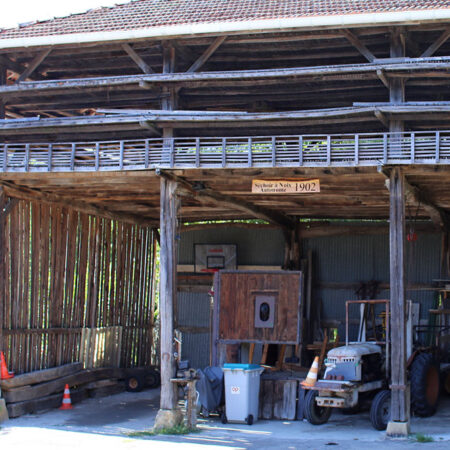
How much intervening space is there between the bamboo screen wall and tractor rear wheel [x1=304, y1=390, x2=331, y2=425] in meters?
6.55

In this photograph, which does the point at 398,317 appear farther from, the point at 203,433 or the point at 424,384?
the point at 203,433

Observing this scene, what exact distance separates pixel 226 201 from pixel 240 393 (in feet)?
15.4

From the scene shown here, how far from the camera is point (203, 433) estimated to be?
14.6 meters

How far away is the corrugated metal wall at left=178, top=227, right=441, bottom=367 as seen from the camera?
2134cm

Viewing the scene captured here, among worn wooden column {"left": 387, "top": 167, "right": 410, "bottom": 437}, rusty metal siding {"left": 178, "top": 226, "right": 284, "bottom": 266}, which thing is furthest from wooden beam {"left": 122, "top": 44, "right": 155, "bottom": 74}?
rusty metal siding {"left": 178, "top": 226, "right": 284, "bottom": 266}

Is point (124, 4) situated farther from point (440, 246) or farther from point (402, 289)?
point (440, 246)

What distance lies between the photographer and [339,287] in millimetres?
22234

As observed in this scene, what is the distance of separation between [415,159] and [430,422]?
209 inches

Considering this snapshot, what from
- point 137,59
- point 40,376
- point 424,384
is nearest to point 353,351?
point 424,384

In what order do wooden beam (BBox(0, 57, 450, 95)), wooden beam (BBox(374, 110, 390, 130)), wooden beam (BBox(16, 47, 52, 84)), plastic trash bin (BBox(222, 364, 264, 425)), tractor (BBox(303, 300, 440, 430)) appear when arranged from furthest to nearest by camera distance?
wooden beam (BBox(16, 47, 52, 84)) < plastic trash bin (BBox(222, 364, 264, 425)) < wooden beam (BBox(0, 57, 450, 95)) < tractor (BBox(303, 300, 440, 430)) < wooden beam (BBox(374, 110, 390, 130))

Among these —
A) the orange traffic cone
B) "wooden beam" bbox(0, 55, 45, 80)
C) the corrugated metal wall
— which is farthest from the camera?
the corrugated metal wall

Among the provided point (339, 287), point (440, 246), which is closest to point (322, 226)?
point (339, 287)

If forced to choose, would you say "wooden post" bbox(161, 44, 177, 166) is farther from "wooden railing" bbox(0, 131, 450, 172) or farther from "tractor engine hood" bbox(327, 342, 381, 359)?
"tractor engine hood" bbox(327, 342, 381, 359)

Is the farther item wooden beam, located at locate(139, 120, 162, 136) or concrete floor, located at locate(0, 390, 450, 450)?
wooden beam, located at locate(139, 120, 162, 136)
